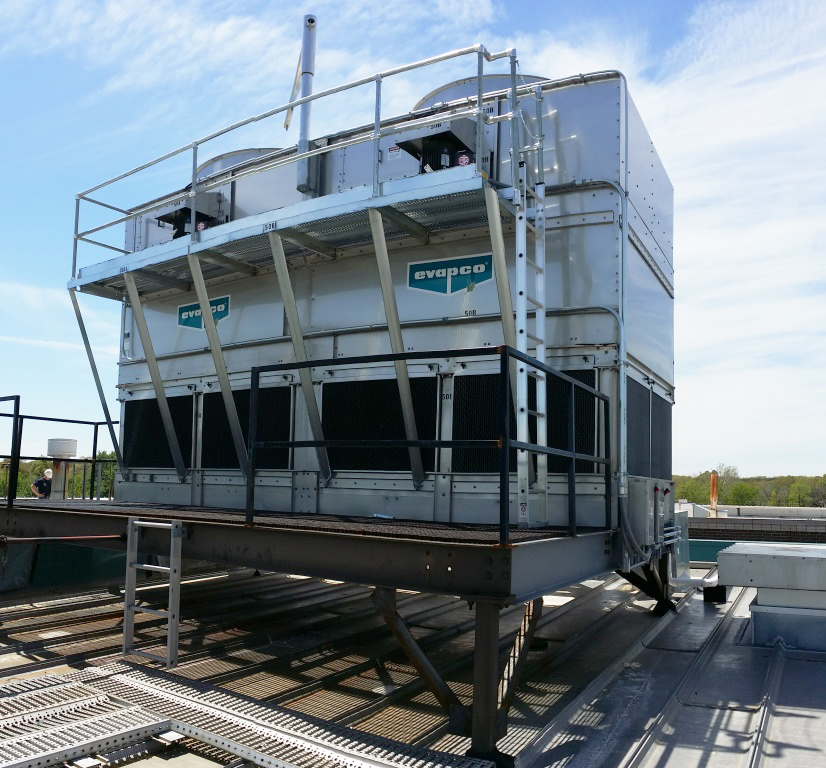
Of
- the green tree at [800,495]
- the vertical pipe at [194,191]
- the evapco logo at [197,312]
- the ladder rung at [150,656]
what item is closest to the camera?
the ladder rung at [150,656]

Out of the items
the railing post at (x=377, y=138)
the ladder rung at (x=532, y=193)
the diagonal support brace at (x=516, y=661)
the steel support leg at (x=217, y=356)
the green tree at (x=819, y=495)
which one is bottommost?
the diagonal support brace at (x=516, y=661)

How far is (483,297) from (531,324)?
59cm

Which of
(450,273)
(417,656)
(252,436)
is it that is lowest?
(417,656)

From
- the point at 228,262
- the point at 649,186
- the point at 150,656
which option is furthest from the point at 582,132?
the point at 150,656

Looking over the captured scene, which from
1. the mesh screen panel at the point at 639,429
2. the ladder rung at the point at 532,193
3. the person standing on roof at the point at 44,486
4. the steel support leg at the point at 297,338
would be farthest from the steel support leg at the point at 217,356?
the person standing on roof at the point at 44,486

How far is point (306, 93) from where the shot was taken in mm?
8438

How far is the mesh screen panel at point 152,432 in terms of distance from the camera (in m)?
9.27

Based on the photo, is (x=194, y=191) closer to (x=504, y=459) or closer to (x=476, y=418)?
(x=476, y=418)

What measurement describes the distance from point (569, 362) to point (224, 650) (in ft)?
13.2

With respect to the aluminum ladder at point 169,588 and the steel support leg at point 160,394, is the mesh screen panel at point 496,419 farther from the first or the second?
the steel support leg at point 160,394

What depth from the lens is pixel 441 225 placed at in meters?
7.17

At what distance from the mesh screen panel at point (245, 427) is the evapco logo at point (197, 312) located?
0.98 metres

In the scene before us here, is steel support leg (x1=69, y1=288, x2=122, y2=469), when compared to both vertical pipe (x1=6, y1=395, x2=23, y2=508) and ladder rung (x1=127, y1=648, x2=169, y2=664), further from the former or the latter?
ladder rung (x1=127, y1=648, x2=169, y2=664)

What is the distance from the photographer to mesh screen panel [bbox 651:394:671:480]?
7.99 meters
